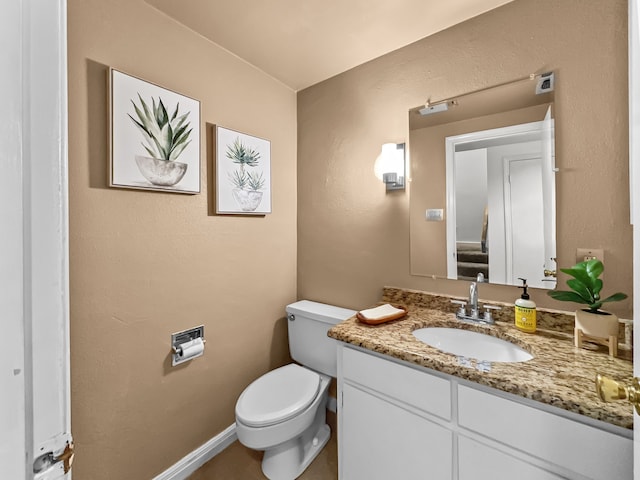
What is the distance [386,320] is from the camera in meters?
1.28

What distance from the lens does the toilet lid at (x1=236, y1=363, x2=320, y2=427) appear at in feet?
4.20

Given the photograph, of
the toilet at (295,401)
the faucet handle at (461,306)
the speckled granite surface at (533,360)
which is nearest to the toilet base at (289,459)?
the toilet at (295,401)

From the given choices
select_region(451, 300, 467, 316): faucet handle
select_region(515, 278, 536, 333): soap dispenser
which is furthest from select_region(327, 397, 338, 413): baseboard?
select_region(515, 278, 536, 333): soap dispenser

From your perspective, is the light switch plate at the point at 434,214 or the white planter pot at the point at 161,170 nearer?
the white planter pot at the point at 161,170

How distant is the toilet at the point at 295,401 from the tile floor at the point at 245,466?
0.04 metres

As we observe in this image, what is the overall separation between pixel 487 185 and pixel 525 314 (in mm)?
613

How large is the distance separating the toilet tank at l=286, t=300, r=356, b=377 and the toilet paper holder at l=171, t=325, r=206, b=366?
0.59 metres

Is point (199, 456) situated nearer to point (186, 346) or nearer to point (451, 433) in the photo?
point (186, 346)

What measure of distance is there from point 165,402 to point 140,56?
164 centimetres

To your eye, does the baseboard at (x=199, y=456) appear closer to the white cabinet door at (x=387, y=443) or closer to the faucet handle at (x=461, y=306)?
the white cabinet door at (x=387, y=443)

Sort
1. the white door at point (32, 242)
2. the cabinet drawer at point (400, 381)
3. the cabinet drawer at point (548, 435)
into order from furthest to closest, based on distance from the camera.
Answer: the cabinet drawer at point (400, 381), the cabinet drawer at point (548, 435), the white door at point (32, 242)

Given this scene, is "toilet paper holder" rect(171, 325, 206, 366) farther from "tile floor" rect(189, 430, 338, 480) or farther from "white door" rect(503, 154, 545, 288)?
A: "white door" rect(503, 154, 545, 288)

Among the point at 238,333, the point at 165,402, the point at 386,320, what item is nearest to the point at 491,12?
the point at 386,320

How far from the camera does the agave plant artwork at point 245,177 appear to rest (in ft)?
5.25
